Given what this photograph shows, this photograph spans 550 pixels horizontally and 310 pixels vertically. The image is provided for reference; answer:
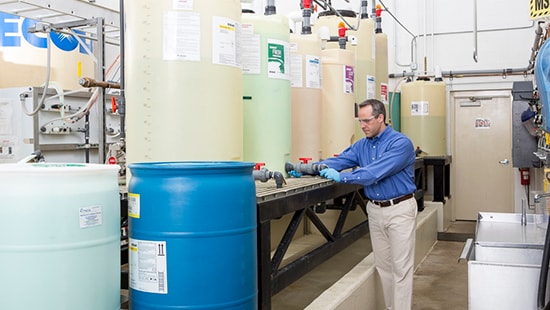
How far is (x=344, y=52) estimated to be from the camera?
3529mm

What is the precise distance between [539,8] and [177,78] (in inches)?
64.7

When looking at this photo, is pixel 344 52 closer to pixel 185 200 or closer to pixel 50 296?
pixel 185 200

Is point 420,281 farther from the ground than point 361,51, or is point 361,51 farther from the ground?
point 361,51

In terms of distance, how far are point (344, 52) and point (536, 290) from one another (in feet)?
6.70

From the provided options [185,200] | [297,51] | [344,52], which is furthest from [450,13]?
[185,200]

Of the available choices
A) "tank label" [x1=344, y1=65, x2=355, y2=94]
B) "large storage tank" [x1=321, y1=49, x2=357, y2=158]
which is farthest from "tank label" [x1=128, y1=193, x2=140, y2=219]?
"tank label" [x1=344, y1=65, x2=355, y2=94]

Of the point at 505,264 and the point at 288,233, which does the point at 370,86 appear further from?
the point at 505,264

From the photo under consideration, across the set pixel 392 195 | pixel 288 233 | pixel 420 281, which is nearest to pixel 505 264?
pixel 288 233

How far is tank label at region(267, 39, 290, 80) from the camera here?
2.66 meters

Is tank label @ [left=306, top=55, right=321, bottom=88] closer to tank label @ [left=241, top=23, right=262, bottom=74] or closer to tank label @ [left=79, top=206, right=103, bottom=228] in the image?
tank label @ [left=241, top=23, right=262, bottom=74]

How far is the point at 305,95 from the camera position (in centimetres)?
312

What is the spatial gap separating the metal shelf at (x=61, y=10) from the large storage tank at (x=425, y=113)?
373 cm

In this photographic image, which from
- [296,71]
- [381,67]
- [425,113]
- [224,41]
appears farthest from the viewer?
[425,113]

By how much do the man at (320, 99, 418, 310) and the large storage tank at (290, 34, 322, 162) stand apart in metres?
0.19
